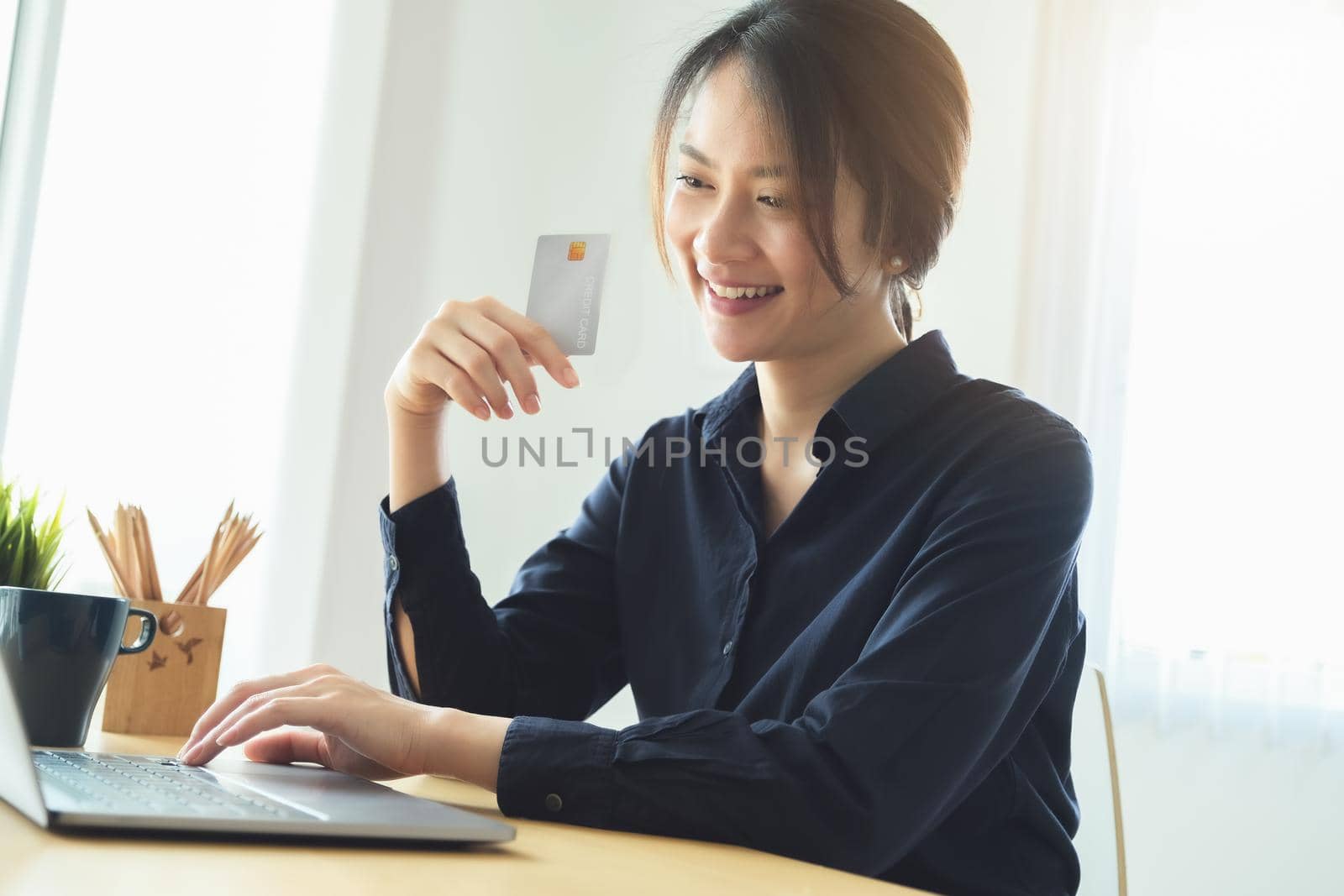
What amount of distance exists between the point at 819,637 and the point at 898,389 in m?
0.28

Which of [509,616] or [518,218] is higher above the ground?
[518,218]

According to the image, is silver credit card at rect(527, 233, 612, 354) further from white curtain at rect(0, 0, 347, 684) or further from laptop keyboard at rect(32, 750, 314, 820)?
white curtain at rect(0, 0, 347, 684)

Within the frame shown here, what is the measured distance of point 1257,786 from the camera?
2.02 m

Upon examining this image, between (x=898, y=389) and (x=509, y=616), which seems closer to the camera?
(x=898, y=389)

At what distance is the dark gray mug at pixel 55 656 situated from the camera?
874 mm

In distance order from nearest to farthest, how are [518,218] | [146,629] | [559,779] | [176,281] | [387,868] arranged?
[387,868] < [559,779] < [146,629] < [176,281] < [518,218]

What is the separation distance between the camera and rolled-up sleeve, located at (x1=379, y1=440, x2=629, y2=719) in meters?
1.10

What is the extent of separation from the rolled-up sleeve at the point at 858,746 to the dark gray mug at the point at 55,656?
0.38 metres

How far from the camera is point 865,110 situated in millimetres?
1096

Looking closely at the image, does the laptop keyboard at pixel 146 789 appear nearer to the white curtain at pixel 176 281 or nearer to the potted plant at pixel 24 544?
the potted plant at pixel 24 544

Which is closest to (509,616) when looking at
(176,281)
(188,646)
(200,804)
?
(188,646)

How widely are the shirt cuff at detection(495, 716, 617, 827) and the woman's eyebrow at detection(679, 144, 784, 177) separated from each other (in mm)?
585

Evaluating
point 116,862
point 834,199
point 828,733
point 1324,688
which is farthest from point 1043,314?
point 116,862

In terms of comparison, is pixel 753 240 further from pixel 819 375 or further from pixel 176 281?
pixel 176 281
